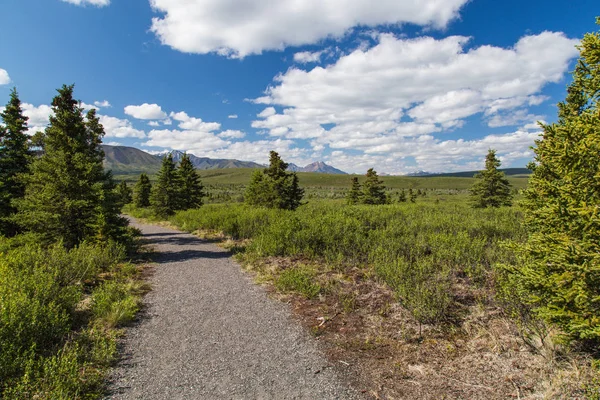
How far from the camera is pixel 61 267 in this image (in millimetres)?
7676

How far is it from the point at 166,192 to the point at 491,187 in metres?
35.1

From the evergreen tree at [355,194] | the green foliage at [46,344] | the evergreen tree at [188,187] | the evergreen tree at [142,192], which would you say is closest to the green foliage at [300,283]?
the green foliage at [46,344]

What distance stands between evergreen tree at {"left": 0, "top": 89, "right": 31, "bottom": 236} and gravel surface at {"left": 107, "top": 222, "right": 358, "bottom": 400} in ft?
36.7

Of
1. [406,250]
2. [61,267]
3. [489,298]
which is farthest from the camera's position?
[406,250]

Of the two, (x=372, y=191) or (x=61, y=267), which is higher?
(x=372, y=191)

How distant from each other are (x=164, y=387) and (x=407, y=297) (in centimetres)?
495

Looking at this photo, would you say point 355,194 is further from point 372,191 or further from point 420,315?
point 420,315

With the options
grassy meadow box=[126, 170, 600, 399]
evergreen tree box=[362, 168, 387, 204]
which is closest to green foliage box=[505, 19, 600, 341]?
grassy meadow box=[126, 170, 600, 399]

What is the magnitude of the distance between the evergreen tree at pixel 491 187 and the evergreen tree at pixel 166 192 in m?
32.8

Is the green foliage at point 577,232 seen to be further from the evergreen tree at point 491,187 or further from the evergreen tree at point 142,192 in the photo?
the evergreen tree at point 142,192

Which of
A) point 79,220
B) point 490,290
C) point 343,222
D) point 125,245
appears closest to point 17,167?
point 79,220

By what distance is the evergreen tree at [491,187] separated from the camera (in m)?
32.4

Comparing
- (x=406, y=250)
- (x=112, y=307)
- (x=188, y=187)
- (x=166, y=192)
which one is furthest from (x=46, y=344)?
(x=188, y=187)

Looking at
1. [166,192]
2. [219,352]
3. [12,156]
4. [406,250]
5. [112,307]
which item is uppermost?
[12,156]
